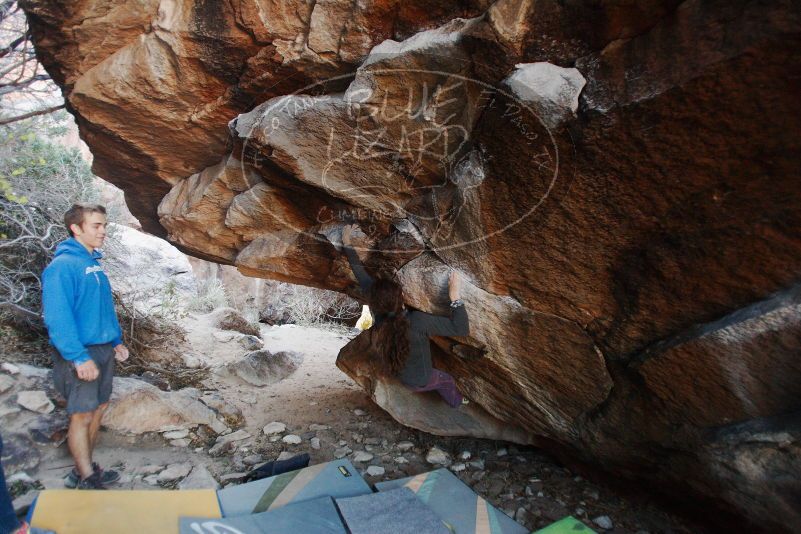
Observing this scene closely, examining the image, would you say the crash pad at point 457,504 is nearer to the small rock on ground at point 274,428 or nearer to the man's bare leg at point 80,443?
the small rock on ground at point 274,428

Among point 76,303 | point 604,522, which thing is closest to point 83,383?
point 76,303

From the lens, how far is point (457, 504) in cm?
261

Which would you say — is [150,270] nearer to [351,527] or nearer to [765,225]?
[351,527]

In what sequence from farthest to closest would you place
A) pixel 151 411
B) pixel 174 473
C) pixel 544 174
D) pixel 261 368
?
pixel 261 368, pixel 151 411, pixel 174 473, pixel 544 174

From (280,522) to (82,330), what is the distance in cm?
151

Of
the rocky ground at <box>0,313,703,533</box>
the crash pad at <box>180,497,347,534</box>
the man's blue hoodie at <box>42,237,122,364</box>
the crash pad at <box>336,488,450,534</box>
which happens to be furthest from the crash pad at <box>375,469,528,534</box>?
the man's blue hoodie at <box>42,237,122,364</box>

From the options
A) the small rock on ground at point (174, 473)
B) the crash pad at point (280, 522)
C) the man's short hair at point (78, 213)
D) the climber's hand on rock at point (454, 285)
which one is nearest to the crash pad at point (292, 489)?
the crash pad at point (280, 522)

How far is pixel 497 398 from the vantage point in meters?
3.03

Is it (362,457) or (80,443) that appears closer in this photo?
(80,443)

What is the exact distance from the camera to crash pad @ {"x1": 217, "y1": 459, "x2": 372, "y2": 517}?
2.43 meters

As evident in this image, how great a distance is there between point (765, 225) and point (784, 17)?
694 millimetres

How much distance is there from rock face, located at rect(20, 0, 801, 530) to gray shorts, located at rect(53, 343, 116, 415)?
3.96 ft

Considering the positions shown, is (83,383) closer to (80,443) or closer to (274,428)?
(80,443)

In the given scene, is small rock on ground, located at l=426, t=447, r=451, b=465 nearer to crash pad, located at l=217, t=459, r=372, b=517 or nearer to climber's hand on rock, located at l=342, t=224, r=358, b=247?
crash pad, located at l=217, t=459, r=372, b=517
